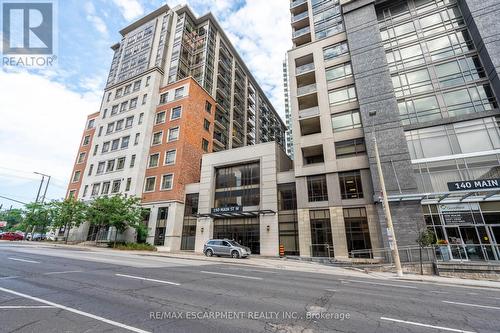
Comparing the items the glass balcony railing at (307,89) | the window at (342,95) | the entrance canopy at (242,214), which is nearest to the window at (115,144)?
the entrance canopy at (242,214)

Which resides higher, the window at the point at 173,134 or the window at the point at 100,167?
the window at the point at 173,134

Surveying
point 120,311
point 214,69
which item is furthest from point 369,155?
point 214,69

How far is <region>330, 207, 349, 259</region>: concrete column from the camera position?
2180 cm

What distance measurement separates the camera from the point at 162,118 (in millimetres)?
39094

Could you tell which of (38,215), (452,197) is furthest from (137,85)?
(452,197)

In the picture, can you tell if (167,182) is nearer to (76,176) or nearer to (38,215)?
(76,176)

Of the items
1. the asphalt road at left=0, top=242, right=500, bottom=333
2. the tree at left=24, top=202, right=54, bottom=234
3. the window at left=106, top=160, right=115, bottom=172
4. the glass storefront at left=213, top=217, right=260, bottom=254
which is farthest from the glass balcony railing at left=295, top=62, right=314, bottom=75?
the tree at left=24, top=202, right=54, bottom=234

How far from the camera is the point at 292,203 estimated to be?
26781mm

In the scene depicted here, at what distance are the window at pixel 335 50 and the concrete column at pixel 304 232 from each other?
20.5 meters

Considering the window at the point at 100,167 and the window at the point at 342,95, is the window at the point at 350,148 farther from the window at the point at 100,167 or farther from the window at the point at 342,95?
the window at the point at 100,167

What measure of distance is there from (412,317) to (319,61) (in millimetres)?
30284

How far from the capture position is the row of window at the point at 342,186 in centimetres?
2314

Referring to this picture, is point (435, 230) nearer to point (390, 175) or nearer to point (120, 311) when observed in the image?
point (390, 175)

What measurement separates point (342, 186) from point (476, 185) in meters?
10.1
